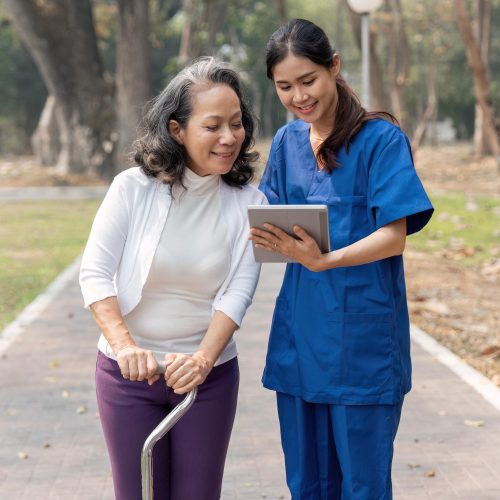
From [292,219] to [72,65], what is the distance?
22.5 m

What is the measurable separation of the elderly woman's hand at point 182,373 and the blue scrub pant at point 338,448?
1.67ft

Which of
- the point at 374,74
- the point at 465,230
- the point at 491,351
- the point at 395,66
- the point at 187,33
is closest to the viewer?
the point at 491,351

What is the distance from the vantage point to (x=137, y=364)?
8.91 feet

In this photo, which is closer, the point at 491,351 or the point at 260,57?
the point at 491,351

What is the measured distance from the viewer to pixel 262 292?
1038 cm

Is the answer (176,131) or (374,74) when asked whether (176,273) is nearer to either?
(176,131)

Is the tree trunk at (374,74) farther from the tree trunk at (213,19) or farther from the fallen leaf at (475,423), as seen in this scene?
the tree trunk at (213,19)

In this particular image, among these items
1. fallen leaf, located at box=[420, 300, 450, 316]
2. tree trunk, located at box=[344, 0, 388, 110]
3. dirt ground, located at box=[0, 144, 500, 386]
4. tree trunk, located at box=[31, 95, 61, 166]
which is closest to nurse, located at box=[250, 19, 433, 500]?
dirt ground, located at box=[0, 144, 500, 386]

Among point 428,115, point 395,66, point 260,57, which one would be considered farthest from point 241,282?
point 260,57

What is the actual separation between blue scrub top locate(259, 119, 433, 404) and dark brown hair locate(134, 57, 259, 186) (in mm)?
312

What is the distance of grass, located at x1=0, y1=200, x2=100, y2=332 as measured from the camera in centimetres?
1080

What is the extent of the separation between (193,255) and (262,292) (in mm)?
7518

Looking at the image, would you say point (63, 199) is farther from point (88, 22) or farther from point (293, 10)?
point (293, 10)

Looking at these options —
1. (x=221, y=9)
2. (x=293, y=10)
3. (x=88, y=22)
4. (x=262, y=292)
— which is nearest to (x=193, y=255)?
(x=262, y=292)
